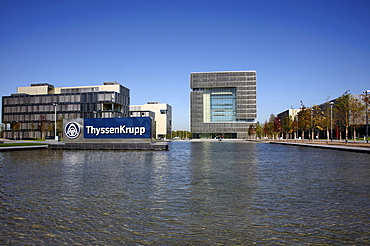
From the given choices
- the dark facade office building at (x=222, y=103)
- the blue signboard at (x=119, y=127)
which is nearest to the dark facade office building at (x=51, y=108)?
the dark facade office building at (x=222, y=103)

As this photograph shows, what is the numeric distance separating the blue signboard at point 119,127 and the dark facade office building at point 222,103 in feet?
397

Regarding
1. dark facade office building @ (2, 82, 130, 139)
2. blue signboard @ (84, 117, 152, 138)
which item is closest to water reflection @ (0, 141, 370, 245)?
blue signboard @ (84, 117, 152, 138)

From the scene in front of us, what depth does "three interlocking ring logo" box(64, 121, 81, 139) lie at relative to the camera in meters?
42.4

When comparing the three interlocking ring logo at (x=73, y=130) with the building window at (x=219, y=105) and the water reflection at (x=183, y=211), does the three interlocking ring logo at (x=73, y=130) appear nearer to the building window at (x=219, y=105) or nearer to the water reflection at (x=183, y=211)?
the water reflection at (x=183, y=211)

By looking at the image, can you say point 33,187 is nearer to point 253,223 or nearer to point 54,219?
point 54,219

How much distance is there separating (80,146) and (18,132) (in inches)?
3309

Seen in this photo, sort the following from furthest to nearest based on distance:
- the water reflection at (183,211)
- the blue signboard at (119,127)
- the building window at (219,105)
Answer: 1. the building window at (219,105)
2. the blue signboard at (119,127)
3. the water reflection at (183,211)

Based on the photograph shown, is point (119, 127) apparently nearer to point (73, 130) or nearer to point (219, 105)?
point (73, 130)

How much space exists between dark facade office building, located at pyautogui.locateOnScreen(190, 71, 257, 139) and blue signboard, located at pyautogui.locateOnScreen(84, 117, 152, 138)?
121m

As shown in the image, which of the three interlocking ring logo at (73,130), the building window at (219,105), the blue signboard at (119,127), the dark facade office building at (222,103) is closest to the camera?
the blue signboard at (119,127)

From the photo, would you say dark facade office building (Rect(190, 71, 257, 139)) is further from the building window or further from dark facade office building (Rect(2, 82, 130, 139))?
dark facade office building (Rect(2, 82, 130, 139))

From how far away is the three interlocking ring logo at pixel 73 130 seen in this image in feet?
139

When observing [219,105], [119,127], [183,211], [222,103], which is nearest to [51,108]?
[119,127]

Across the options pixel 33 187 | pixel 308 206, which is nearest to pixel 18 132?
pixel 33 187
